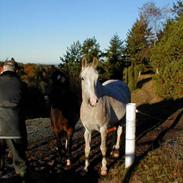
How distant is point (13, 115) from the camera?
6898 mm

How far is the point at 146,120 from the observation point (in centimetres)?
1689

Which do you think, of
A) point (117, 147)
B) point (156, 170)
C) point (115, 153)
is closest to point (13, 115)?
point (156, 170)

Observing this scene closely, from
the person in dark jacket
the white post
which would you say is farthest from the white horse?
the person in dark jacket

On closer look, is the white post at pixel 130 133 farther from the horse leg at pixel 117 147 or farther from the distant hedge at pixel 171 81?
the distant hedge at pixel 171 81

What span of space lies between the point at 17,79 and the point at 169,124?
8.98 metres

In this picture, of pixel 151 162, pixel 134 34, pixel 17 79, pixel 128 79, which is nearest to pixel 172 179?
pixel 151 162

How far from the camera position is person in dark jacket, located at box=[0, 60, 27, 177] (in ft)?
22.5

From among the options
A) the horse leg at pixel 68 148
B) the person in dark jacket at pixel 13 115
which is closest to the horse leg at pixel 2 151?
the person in dark jacket at pixel 13 115

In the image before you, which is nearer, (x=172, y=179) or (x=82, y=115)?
(x=172, y=179)

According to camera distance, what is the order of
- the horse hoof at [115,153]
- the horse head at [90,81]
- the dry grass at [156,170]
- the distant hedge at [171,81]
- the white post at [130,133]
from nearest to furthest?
the dry grass at [156,170]
the horse head at [90,81]
the white post at [130,133]
the horse hoof at [115,153]
the distant hedge at [171,81]

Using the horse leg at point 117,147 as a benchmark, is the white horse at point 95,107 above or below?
above

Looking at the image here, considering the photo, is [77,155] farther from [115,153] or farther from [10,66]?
[10,66]

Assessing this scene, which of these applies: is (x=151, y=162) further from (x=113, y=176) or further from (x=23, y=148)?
(x=23, y=148)

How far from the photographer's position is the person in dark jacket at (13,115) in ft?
22.5
